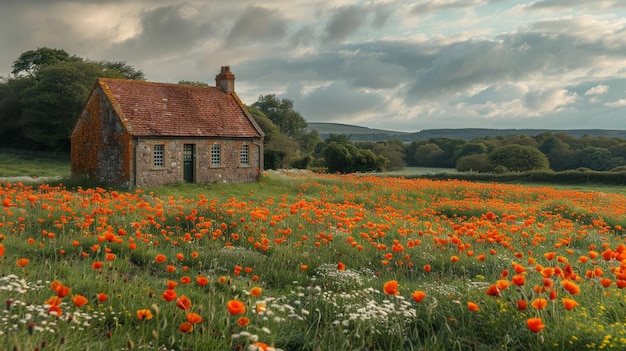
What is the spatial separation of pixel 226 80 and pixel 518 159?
49282 millimetres

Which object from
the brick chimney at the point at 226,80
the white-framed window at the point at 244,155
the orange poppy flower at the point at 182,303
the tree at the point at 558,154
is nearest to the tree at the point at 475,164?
the tree at the point at 558,154

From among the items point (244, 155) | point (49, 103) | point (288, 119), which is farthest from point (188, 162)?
point (288, 119)

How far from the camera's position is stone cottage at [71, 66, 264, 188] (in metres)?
29.7

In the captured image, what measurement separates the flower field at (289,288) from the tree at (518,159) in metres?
58.3

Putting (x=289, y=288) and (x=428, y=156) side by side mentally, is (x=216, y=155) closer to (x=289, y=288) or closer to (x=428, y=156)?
(x=289, y=288)

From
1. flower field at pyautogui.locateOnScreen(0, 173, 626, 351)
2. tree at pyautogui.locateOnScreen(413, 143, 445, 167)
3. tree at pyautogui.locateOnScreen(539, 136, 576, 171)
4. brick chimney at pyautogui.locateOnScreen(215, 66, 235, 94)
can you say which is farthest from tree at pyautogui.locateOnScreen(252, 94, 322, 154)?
flower field at pyautogui.locateOnScreen(0, 173, 626, 351)

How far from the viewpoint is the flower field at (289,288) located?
535cm

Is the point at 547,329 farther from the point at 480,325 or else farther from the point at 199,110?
the point at 199,110

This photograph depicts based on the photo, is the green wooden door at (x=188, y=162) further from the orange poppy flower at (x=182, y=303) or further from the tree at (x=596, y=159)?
the tree at (x=596, y=159)

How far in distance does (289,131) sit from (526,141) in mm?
45878

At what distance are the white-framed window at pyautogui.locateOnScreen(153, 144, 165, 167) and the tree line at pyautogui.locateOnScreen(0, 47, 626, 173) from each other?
24.7 metres

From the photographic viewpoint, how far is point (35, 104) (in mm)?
54031

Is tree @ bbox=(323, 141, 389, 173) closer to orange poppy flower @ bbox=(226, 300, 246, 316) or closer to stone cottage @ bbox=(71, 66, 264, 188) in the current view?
stone cottage @ bbox=(71, 66, 264, 188)

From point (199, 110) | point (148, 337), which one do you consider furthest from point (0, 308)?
point (199, 110)
